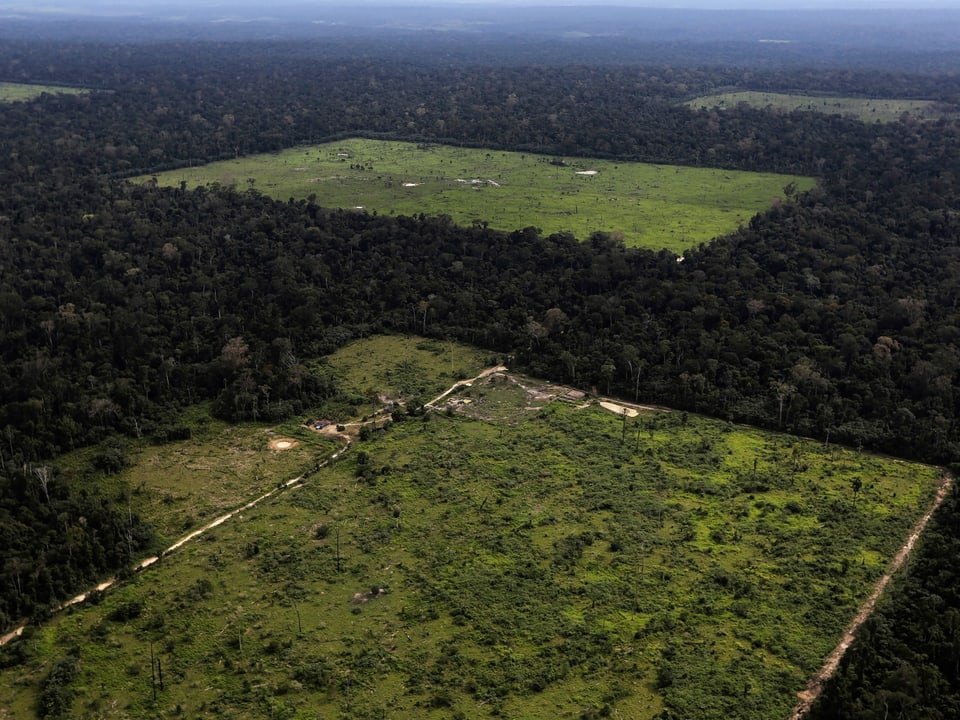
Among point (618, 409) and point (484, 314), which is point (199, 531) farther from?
point (484, 314)

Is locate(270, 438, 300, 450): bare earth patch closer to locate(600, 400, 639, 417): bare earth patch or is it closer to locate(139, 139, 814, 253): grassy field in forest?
locate(600, 400, 639, 417): bare earth patch

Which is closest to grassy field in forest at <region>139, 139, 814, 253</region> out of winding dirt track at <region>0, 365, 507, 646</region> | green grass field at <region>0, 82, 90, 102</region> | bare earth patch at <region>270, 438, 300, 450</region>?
winding dirt track at <region>0, 365, 507, 646</region>

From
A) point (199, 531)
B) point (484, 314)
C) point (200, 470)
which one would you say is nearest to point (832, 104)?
point (484, 314)

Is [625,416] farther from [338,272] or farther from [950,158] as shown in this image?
[950,158]

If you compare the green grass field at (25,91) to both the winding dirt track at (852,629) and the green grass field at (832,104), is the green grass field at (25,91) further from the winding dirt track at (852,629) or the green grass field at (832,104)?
the winding dirt track at (852,629)

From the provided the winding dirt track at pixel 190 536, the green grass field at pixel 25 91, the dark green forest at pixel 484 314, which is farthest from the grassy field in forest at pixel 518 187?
the green grass field at pixel 25 91

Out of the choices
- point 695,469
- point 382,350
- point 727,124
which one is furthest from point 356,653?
point 727,124
